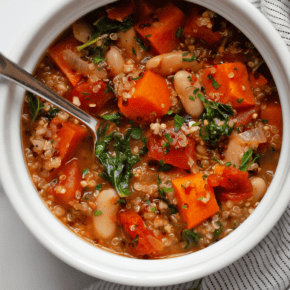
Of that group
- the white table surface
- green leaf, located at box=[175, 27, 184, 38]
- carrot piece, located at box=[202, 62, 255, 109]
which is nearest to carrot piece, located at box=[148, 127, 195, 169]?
carrot piece, located at box=[202, 62, 255, 109]

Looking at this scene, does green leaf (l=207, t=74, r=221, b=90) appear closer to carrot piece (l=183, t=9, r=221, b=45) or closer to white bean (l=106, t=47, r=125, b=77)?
carrot piece (l=183, t=9, r=221, b=45)

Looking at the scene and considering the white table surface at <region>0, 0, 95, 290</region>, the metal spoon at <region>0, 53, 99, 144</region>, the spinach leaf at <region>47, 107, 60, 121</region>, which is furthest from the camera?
the white table surface at <region>0, 0, 95, 290</region>

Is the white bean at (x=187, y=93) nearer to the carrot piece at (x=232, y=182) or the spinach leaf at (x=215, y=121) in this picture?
the spinach leaf at (x=215, y=121)

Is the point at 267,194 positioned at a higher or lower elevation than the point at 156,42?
lower

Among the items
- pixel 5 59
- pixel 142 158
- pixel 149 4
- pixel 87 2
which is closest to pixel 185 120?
pixel 142 158

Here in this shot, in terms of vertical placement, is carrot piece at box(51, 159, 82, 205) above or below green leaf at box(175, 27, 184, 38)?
below

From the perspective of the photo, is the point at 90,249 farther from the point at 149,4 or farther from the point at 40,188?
the point at 149,4

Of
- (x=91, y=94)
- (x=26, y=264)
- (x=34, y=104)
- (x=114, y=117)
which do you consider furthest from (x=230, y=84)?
(x=26, y=264)
